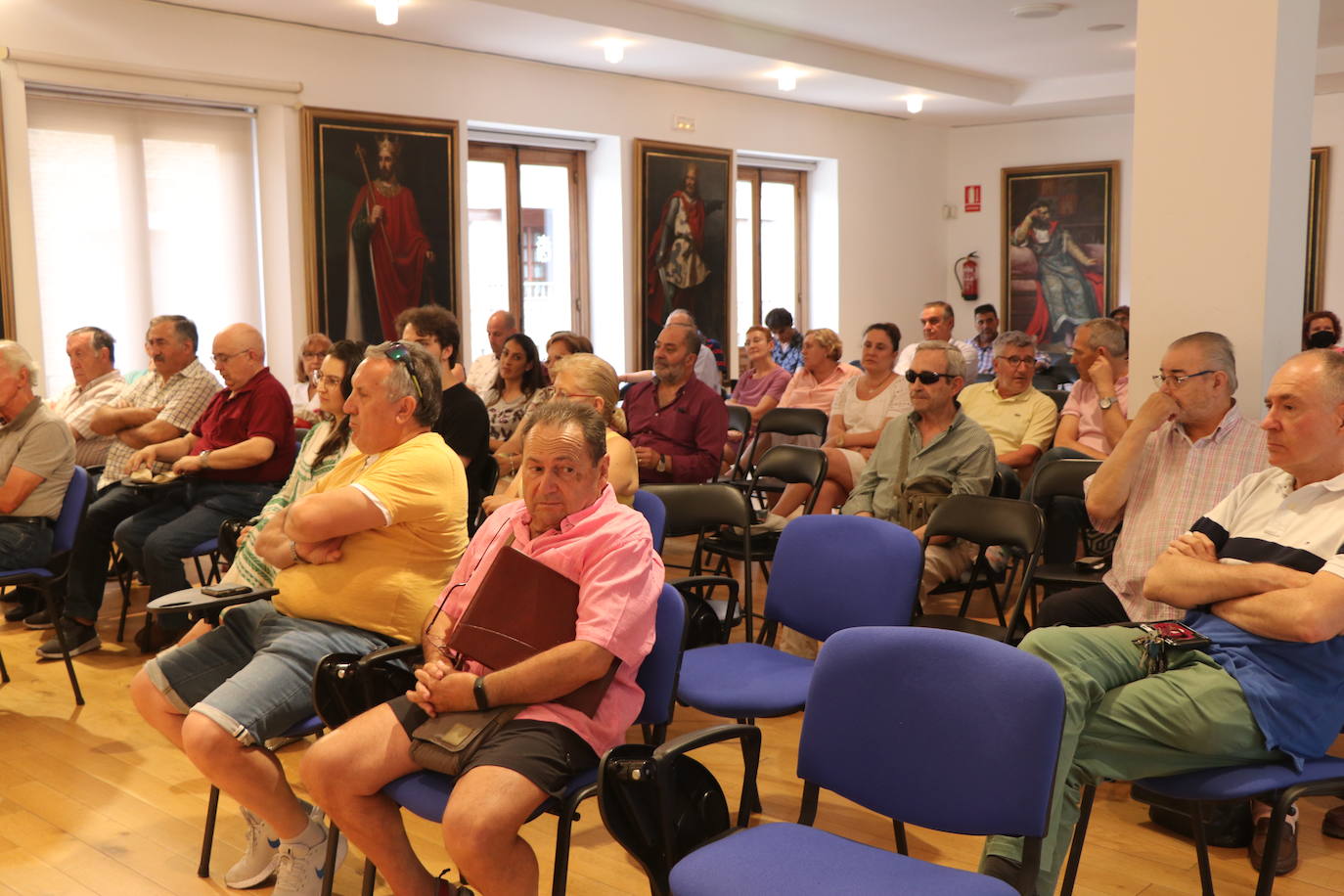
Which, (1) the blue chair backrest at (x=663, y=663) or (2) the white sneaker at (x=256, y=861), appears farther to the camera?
(2) the white sneaker at (x=256, y=861)

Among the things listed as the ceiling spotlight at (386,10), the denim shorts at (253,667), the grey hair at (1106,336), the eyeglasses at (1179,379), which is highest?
the ceiling spotlight at (386,10)

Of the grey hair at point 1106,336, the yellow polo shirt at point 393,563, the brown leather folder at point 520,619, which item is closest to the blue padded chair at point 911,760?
the brown leather folder at point 520,619

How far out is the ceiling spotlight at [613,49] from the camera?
27.6ft

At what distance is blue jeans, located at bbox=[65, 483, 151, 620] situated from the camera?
5.16 meters

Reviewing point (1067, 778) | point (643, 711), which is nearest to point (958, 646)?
point (1067, 778)

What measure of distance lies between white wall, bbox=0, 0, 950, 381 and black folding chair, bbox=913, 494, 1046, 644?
5.22 metres

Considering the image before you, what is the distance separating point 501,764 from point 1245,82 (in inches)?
123

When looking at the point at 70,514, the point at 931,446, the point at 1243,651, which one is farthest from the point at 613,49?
the point at 1243,651

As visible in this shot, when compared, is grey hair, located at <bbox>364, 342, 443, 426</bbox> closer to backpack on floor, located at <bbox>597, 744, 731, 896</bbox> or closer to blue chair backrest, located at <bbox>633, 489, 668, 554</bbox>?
blue chair backrest, located at <bbox>633, 489, 668, 554</bbox>

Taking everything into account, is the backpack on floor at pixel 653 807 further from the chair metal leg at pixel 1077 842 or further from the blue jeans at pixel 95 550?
the blue jeans at pixel 95 550

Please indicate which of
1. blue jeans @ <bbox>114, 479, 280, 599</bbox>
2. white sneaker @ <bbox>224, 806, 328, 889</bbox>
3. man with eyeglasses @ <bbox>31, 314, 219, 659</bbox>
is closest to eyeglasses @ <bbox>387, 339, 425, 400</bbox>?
white sneaker @ <bbox>224, 806, 328, 889</bbox>

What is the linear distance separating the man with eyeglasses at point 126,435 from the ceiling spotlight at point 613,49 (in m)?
4.05

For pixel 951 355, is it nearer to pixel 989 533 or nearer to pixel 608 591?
pixel 989 533

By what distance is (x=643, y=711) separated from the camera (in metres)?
2.64
